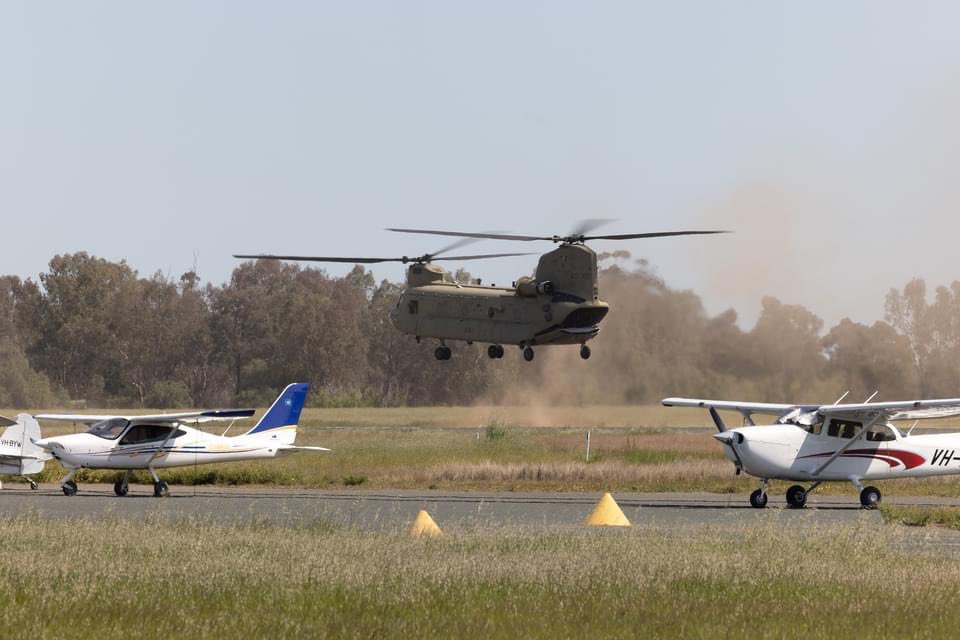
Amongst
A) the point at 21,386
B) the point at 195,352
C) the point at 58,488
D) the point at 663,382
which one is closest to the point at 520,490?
the point at 58,488

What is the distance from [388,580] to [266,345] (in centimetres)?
9864

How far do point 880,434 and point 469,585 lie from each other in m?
16.1

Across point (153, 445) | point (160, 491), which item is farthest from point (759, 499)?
point (153, 445)

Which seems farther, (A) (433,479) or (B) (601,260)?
(B) (601,260)

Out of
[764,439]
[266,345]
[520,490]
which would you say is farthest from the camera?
[266,345]

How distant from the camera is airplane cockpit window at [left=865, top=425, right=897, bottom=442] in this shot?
92.4 feet

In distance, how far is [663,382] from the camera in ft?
192

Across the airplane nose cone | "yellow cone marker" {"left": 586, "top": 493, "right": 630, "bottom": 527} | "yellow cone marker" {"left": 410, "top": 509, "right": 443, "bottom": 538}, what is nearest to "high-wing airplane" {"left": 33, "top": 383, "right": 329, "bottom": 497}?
the airplane nose cone

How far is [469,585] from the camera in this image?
47.1ft

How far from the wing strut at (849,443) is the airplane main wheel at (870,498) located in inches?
34.5

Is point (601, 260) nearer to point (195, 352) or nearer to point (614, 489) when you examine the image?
point (614, 489)

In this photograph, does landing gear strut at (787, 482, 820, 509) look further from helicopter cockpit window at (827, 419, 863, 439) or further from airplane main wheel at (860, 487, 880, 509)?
helicopter cockpit window at (827, 419, 863, 439)

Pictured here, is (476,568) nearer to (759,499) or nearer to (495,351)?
(759,499)

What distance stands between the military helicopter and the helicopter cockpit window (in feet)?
33.3
